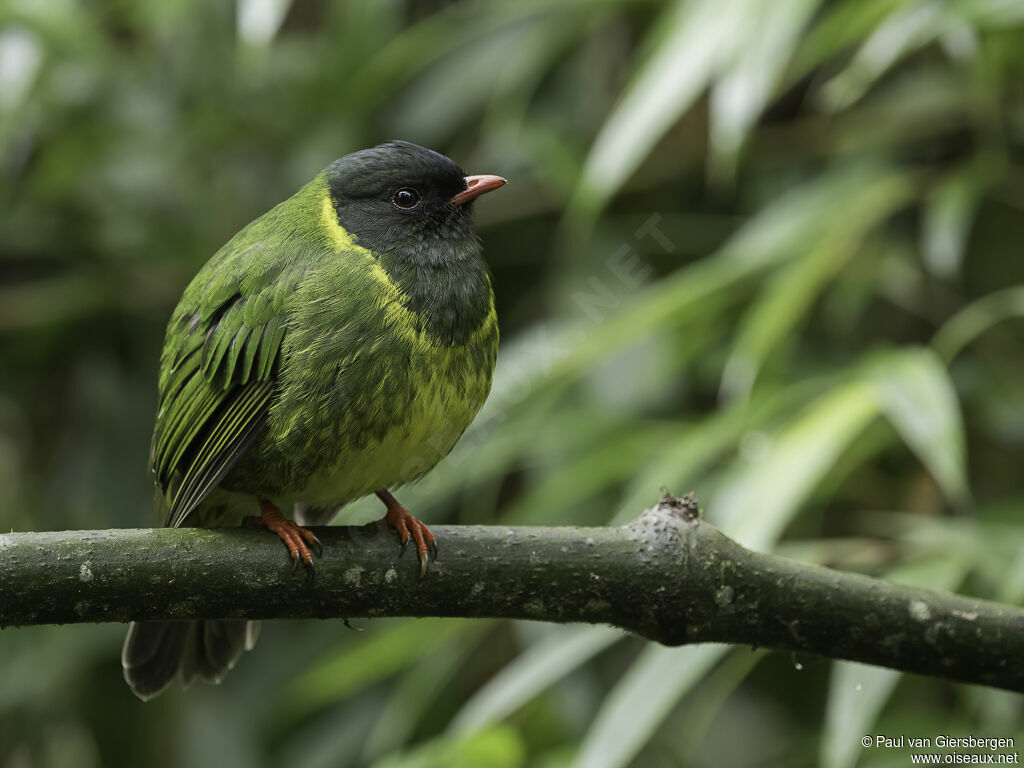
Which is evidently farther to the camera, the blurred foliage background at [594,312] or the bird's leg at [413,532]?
the blurred foliage background at [594,312]

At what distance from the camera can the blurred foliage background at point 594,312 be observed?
8.30 ft

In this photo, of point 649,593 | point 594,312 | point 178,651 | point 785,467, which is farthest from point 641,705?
point 594,312

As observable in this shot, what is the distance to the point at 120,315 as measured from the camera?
3947 mm

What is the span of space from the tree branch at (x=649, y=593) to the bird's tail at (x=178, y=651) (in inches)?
20.0

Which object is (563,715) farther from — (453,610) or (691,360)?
(453,610)

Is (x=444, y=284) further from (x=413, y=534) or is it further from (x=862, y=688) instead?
(x=862, y=688)

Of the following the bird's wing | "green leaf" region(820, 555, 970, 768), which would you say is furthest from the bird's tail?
"green leaf" region(820, 555, 970, 768)

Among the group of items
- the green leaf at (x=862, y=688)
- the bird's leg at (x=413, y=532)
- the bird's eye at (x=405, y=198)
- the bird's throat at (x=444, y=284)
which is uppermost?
the bird's eye at (x=405, y=198)

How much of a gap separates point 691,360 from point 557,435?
0.46 meters

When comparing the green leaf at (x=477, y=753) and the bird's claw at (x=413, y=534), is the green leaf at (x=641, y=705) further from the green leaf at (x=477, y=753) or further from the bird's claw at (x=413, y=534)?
the bird's claw at (x=413, y=534)

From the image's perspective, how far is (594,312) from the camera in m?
3.18

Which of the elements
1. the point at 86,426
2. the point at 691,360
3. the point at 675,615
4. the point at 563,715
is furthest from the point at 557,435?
the point at 86,426

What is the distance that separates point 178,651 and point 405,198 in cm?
86

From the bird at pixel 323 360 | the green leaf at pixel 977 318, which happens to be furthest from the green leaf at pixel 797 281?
the bird at pixel 323 360
